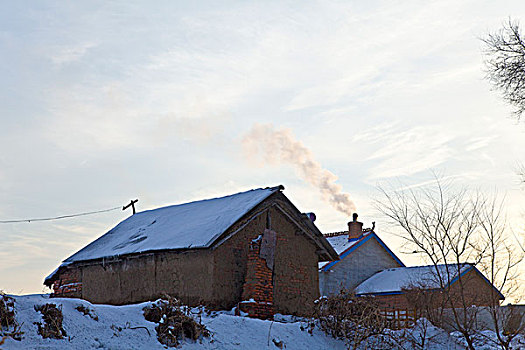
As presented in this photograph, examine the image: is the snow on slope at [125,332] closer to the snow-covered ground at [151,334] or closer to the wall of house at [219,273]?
the snow-covered ground at [151,334]

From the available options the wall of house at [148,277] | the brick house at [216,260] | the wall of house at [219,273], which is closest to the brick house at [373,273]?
the wall of house at [219,273]

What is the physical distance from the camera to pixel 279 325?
1362cm

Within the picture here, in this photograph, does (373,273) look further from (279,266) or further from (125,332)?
(125,332)

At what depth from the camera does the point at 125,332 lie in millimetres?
10258

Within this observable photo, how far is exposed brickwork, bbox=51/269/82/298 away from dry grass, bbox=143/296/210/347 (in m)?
10.0

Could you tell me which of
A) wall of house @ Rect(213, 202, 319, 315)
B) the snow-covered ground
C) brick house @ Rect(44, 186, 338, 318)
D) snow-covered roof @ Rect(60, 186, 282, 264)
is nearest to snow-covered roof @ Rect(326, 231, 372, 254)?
brick house @ Rect(44, 186, 338, 318)

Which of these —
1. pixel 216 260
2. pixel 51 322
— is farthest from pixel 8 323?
pixel 216 260

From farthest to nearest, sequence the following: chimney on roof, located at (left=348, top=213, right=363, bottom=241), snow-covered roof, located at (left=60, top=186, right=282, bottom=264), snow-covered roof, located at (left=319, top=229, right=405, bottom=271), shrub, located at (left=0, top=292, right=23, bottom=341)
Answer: chimney on roof, located at (left=348, top=213, right=363, bottom=241)
snow-covered roof, located at (left=319, top=229, right=405, bottom=271)
snow-covered roof, located at (left=60, top=186, right=282, bottom=264)
shrub, located at (left=0, top=292, right=23, bottom=341)

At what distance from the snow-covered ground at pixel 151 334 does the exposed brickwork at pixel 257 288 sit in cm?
212

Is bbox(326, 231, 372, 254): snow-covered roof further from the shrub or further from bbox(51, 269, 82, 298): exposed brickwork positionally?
the shrub

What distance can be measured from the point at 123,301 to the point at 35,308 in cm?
920

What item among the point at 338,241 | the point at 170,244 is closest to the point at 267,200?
the point at 170,244

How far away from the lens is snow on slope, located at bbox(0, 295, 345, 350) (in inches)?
361

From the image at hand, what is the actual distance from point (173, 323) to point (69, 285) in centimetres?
1123
